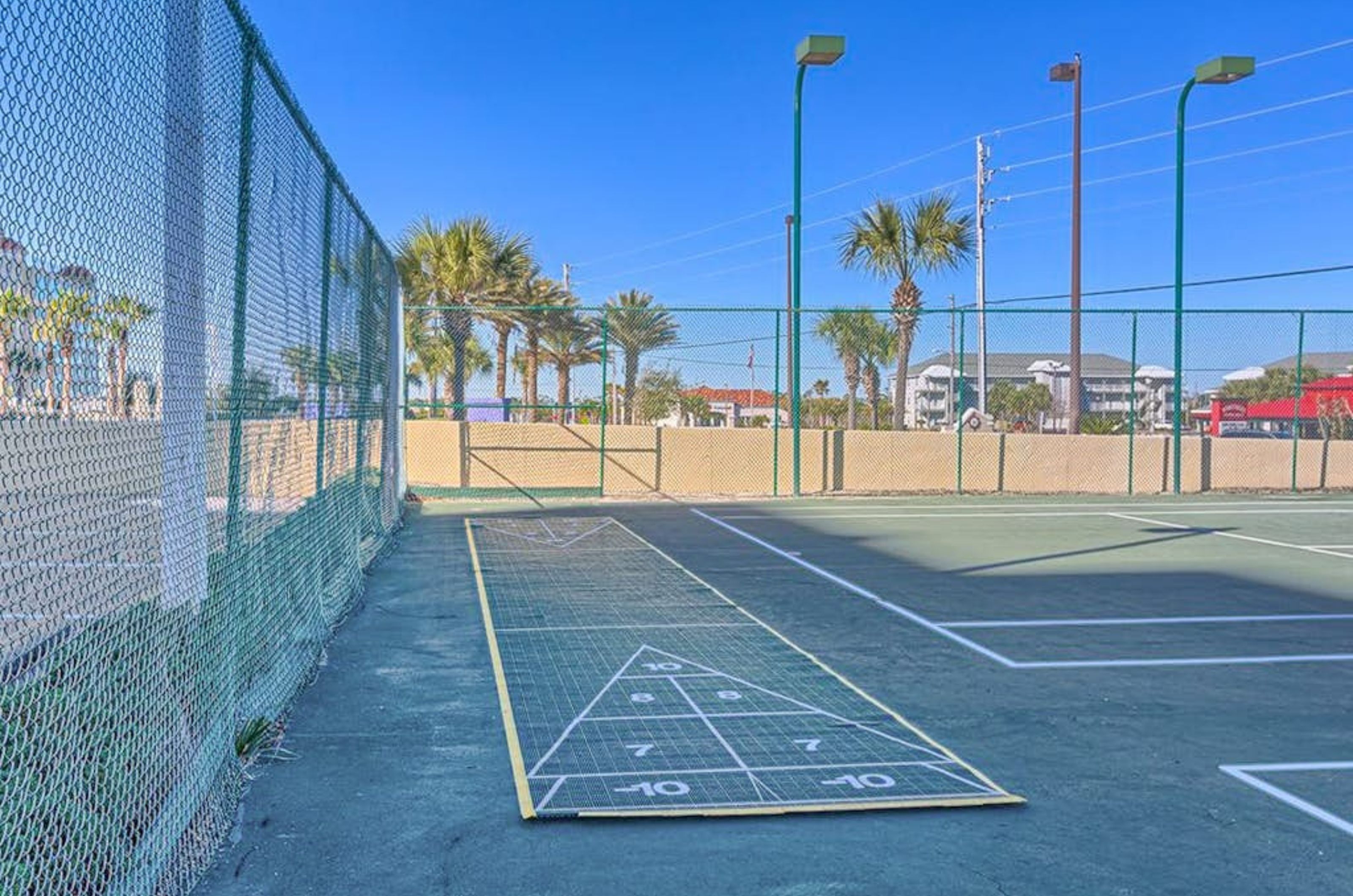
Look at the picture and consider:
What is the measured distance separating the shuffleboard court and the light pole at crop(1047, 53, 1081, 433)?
14077 millimetres

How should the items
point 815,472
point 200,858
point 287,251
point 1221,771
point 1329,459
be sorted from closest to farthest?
point 200,858 < point 1221,771 < point 287,251 < point 815,472 < point 1329,459

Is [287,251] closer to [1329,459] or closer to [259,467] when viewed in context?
[259,467]

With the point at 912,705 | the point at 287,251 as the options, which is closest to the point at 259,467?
the point at 287,251

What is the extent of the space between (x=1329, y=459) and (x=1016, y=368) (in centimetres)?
621

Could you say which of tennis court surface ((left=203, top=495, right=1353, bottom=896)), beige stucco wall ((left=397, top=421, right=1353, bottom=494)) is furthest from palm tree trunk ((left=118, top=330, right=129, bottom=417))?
beige stucco wall ((left=397, top=421, right=1353, bottom=494))

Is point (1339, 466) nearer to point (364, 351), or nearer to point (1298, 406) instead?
point (1298, 406)

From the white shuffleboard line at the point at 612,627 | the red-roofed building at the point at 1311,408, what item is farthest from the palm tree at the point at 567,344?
the red-roofed building at the point at 1311,408

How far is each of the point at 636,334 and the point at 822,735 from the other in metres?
14.4

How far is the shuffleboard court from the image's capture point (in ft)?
15.4

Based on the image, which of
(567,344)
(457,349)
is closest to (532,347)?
(567,344)

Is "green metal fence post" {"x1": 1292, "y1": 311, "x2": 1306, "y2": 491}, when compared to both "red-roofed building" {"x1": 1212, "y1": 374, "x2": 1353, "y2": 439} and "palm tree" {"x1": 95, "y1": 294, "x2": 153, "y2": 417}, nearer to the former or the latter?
"red-roofed building" {"x1": 1212, "y1": 374, "x2": 1353, "y2": 439}

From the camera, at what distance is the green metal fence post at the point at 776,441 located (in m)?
19.8

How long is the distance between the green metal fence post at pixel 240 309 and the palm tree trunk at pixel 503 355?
58.5ft

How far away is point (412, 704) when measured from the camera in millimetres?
6125
